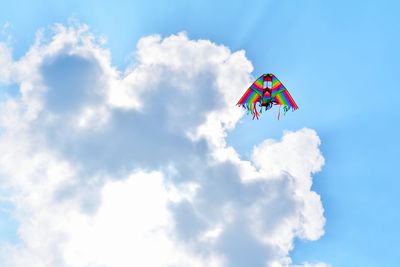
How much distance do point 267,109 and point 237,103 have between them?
456 centimetres

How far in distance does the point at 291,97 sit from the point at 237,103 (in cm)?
817

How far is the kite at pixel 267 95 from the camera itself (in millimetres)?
64562

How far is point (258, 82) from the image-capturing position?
215 feet

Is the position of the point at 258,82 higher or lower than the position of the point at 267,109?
higher

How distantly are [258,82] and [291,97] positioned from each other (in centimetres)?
551

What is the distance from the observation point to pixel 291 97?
6650 centimetres

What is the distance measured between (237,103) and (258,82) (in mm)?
4339

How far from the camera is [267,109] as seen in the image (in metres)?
64.1

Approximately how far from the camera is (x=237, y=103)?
216 ft

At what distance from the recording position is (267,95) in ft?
214

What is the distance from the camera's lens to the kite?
64562 millimetres
